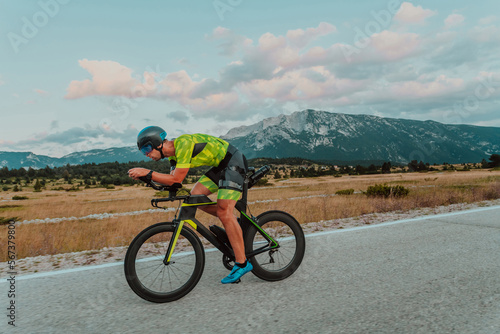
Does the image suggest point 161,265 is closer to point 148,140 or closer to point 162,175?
point 162,175

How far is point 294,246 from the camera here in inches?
165

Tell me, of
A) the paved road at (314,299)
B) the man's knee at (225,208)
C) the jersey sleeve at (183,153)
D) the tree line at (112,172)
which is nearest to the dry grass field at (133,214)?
the paved road at (314,299)

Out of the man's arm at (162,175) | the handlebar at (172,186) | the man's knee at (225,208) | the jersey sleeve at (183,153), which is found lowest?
the man's knee at (225,208)

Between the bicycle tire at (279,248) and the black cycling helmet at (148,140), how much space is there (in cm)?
143

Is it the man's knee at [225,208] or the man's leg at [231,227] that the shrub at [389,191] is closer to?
the man's leg at [231,227]

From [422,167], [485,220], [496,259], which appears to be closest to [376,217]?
[485,220]

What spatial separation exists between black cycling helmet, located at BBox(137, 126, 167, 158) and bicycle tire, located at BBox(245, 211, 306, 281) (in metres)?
1.43

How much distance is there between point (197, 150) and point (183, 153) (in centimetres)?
18

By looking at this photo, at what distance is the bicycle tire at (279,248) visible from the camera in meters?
3.91

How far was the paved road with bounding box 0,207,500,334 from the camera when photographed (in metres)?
2.77

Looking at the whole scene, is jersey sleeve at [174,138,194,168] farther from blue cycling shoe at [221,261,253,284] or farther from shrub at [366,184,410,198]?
shrub at [366,184,410,198]

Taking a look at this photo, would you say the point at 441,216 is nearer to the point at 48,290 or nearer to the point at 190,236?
the point at 190,236

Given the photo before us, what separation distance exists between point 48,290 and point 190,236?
1.70 m

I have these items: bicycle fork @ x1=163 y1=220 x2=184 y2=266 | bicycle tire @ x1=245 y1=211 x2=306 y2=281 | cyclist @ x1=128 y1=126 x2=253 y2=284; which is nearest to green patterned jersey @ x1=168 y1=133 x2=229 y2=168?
cyclist @ x1=128 y1=126 x2=253 y2=284
